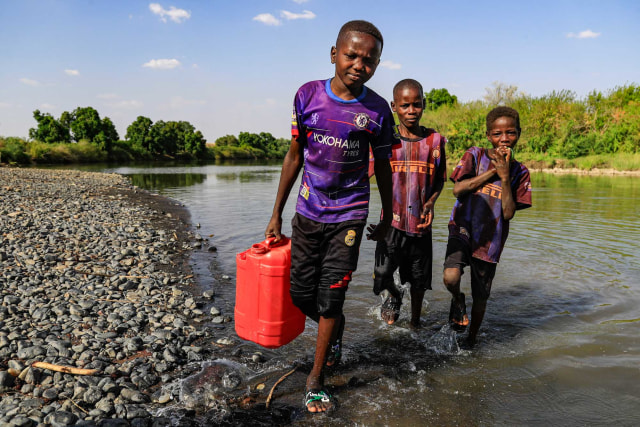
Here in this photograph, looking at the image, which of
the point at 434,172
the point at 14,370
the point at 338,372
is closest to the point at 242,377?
the point at 338,372

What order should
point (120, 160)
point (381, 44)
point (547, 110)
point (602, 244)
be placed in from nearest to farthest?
point (381, 44) < point (602, 244) < point (547, 110) < point (120, 160)

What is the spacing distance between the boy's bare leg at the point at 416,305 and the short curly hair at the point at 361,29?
2271 mm

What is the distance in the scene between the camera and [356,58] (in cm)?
253

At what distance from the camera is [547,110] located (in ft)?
135

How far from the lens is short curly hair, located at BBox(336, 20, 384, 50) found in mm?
2533

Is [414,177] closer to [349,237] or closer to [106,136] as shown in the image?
[349,237]

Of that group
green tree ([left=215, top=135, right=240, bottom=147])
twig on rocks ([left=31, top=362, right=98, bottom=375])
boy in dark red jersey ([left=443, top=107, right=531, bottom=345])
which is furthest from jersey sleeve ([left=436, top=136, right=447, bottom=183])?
green tree ([left=215, top=135, right=240, bottom=147])

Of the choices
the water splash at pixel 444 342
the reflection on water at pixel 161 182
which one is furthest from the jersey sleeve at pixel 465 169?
the reflection on water at pixel 161 182

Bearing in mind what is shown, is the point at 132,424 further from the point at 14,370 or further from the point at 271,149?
the point at 271,149

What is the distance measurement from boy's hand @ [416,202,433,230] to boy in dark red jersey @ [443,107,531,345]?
205 millimetres

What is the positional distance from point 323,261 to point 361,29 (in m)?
1.44

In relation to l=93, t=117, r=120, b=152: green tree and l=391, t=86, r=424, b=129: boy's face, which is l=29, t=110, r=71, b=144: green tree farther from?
l=391, t=86, r=424, b=129: boy's face

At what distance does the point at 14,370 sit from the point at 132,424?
1016mm

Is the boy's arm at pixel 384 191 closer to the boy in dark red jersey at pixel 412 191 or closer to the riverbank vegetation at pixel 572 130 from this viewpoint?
the boy in dark red jersey at pixel 412 191
